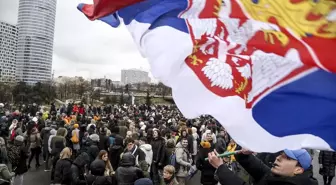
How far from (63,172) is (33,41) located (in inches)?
5943

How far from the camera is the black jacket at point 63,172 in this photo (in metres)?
Result: 6.77

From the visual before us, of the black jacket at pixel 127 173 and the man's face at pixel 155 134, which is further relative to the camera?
the man's face at pixel 155 134

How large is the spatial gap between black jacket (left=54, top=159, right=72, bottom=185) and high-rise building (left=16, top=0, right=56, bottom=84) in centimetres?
14316

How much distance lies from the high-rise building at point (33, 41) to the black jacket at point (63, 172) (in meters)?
143

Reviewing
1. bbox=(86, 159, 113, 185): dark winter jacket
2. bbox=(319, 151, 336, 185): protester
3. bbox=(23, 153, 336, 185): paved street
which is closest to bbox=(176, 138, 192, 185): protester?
bbox=(86, 159, 113, 185): dark winter jacket

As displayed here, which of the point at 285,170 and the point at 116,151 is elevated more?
the point at 285,170

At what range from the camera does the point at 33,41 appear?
14750cm

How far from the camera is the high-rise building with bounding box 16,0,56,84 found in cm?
14600

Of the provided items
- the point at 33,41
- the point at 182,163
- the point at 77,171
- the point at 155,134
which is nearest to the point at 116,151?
the point at 155,134

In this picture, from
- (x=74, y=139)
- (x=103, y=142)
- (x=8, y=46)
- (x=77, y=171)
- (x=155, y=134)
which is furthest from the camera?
(x=8, y=46)

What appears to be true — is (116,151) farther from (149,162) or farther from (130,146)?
(130,146)

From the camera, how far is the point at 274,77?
2.77m

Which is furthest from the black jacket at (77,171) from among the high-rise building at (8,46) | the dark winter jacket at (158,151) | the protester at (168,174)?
the high-rise building at (8,46)

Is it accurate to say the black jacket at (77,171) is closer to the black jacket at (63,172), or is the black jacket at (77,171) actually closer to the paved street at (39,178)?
the black jacket at (63,172)
